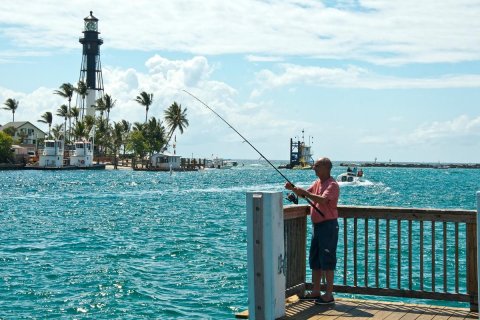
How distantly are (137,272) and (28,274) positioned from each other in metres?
2.33

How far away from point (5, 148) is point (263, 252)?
108 metres

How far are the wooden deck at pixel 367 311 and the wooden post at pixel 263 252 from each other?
1.06 ft

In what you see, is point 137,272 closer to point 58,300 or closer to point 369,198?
point 58,300

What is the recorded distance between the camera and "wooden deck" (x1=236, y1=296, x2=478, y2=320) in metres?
7.34

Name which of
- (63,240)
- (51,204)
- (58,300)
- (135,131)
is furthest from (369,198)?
(135,131)

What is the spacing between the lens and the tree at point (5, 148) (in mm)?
105938

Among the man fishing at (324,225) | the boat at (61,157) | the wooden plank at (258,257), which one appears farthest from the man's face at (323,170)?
the boat at (61,157)

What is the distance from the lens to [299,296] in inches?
320

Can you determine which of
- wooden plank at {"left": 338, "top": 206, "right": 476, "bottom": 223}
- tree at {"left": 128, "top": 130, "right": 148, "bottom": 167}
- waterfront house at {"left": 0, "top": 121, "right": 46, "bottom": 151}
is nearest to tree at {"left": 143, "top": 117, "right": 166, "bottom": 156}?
tree at {"left": 128, "top": 130, "right": 148, "bottom": 167}

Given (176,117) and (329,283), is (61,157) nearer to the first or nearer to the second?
(176,117)

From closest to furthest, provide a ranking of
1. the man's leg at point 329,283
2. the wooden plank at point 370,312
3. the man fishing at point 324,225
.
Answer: the wooden plank at point 370,312, the man fishing at point 324,225, the man's leg at point 329,283

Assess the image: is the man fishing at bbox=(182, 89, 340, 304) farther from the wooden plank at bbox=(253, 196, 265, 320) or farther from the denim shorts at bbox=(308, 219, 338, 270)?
the wooden plank at bbox=(253, 196, 265, 320)

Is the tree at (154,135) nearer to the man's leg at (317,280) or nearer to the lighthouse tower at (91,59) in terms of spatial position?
the lighthouse tower at (91,59)

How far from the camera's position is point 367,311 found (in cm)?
757
